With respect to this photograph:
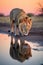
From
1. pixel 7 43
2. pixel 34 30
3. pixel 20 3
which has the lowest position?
pixel 7 43

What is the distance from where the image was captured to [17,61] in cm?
170

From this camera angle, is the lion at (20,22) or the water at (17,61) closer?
the water at (17,61)

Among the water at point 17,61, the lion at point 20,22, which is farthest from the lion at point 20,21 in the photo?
the water at point 17,61

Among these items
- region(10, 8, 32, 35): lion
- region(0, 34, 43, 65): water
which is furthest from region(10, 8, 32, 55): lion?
region(0, 34, 43, 65): water

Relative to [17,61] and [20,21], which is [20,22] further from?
[17,61]

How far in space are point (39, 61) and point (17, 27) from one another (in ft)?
1.37

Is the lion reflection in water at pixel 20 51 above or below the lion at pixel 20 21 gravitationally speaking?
below

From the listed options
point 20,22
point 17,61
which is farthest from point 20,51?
point 20,22

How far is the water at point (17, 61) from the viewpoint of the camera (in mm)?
1719

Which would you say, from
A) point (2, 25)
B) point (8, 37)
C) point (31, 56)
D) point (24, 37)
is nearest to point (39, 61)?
point (31, 56)

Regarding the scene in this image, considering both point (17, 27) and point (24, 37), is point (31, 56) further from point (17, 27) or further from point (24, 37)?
point (17, 27)

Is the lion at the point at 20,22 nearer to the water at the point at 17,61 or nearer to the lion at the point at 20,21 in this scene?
the lion at the point at 20,21

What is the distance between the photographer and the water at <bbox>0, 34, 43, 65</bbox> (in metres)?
1.72

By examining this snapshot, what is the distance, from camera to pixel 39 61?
174 cm
